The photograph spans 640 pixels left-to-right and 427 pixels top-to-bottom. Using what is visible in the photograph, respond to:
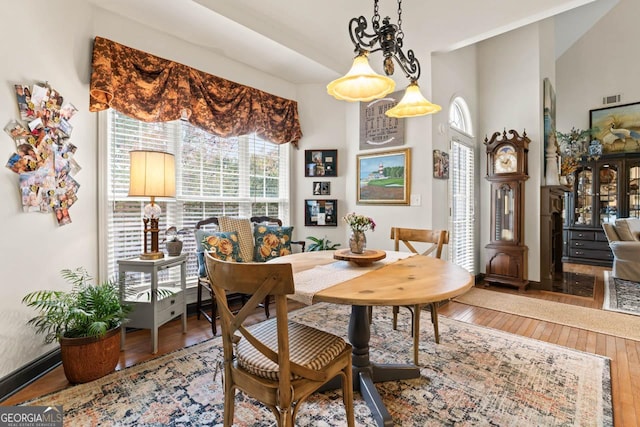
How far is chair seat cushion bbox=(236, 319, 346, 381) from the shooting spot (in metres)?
1.24

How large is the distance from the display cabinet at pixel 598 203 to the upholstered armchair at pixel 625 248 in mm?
1310

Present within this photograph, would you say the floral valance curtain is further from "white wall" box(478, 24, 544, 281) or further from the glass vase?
"white wall" box(478, 24, 544, 281)

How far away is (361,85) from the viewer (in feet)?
6.08

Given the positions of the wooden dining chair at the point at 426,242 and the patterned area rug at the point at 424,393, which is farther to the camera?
the wooden dining chair at the point at 426,242

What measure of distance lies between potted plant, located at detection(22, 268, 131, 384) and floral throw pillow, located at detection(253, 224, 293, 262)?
53.1 inches

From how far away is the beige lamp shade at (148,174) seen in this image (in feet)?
7.91

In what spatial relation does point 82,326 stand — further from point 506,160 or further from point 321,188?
point 506,160

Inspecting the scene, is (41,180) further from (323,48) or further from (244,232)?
(323,48)

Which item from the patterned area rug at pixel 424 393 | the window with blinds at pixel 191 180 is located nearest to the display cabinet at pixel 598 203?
the patterned area rug at pixel 424 393

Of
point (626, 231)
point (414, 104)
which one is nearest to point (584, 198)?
point (626, 231)

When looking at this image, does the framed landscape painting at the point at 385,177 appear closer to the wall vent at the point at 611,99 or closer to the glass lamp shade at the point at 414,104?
the glass lamp shade at the point at 414,104

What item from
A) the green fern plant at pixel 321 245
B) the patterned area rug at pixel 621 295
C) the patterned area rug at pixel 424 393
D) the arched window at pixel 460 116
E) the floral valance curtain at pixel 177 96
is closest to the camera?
the patterned area rug at pixel 424 393

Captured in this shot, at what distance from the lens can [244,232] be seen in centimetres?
325

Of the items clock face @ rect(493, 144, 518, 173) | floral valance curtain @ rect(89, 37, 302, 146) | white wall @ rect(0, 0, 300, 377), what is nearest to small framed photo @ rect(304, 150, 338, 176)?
floral valance curtain @ rect(89, 37, 302, 146)
